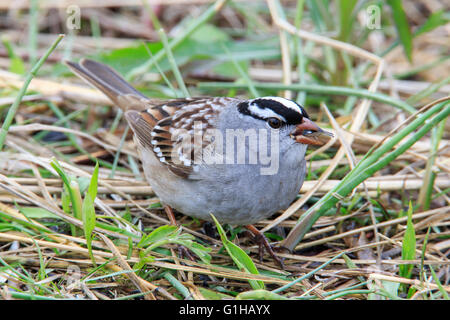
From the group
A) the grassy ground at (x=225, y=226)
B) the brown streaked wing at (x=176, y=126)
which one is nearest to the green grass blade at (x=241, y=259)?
the grassy ground at (x=225, y=226)

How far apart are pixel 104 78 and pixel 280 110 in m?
1.39

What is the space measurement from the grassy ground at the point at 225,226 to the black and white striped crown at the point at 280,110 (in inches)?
14.2

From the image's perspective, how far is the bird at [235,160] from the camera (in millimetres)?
2336

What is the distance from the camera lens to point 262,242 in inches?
99.1

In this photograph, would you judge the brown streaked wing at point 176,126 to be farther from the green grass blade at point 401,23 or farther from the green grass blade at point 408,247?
the green grass blade at point 401,23

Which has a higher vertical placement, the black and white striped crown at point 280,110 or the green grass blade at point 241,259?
the black and white striped crown at point 280,110

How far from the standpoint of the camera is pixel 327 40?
3416 mm

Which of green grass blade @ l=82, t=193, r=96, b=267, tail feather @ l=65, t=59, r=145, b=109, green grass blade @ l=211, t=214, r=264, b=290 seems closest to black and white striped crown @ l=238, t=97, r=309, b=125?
green grass blade @ l=211, t=214, r=264, b=290

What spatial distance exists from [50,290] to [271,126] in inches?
45.8

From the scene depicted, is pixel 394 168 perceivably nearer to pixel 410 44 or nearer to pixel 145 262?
pixel 410 44

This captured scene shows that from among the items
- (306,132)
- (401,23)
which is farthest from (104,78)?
(401,23)

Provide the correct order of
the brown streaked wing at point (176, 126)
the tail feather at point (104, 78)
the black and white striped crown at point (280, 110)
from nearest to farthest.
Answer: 1. the black and white striped crown at point (280, 110)
2. the brown streaked wing at point (176, 126)
3. the tail feather at point (104, 78)
